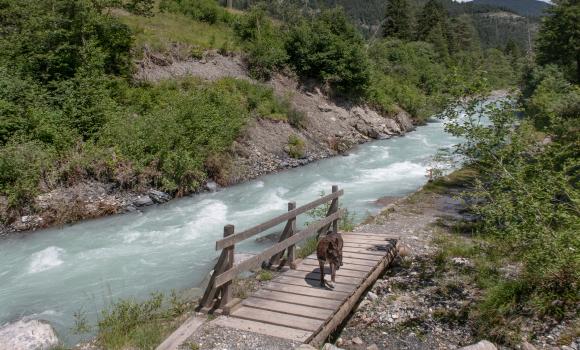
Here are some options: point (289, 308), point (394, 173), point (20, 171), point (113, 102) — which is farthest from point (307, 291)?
point (394, 173)

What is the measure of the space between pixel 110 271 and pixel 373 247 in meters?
5.61

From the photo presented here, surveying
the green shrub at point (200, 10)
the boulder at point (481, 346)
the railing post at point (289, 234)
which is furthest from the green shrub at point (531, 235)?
the green shrub at point (200, 10)

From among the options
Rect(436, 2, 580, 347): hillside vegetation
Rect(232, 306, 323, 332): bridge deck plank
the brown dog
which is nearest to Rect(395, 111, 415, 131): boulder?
Rect(436, 2, 580, 347): hillside vegetation

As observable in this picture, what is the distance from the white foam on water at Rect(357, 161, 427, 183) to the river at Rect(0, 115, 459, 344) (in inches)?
2.9

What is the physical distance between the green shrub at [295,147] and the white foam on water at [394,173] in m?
3.40

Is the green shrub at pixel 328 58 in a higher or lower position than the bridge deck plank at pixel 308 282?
higher

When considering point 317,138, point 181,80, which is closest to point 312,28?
point 317,138

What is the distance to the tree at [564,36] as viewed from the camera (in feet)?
116

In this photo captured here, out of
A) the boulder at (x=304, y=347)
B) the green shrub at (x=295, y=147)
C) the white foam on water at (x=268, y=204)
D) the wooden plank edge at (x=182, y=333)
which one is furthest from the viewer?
the green shrub at (x=295, y=147)

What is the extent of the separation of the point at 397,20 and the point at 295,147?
46.6 meters

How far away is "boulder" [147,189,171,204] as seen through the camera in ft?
48.7

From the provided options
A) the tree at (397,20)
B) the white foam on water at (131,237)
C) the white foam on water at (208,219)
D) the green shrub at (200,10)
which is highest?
the tree at (397,20)

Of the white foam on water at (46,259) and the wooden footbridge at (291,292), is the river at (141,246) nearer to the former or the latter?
the white foam on water at (46,259)

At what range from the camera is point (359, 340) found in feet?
23.0
